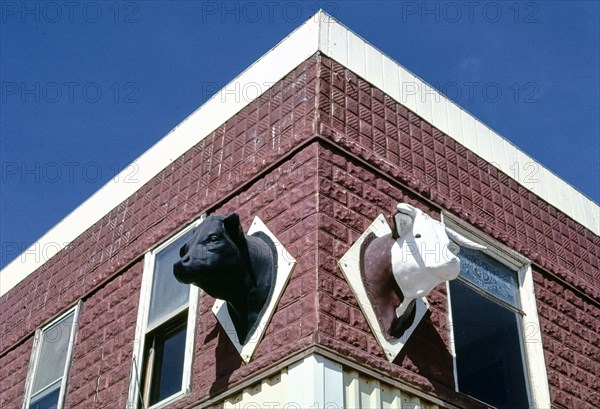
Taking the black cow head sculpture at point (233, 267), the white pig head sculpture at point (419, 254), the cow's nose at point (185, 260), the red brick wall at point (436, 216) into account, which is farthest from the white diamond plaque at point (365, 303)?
the cow's nose at point (185, 260)

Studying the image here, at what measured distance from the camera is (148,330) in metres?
10.3

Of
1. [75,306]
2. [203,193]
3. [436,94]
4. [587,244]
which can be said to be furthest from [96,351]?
[587,244]

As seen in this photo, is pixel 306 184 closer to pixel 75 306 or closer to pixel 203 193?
pixel 203 193

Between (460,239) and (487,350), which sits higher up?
(460,239)

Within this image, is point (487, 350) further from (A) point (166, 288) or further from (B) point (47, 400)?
(B) point (47, 400)

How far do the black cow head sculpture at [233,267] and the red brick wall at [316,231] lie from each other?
254mm

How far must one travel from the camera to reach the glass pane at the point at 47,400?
11344mm

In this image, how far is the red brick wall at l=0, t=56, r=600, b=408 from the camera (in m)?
8.59

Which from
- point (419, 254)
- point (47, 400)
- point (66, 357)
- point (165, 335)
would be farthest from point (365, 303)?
point (47, 400)

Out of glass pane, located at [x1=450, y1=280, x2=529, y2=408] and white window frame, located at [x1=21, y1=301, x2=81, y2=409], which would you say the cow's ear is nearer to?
glass pane, located at [x1=450, y1=280, x2=529, y2=408]

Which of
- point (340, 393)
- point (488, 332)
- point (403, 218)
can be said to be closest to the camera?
point (340, 393)

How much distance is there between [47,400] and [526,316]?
18.2 feet

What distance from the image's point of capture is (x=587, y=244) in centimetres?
1238

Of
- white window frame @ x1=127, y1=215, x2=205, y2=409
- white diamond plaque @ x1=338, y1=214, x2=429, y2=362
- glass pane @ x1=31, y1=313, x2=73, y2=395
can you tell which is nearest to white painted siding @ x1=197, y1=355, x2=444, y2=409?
white diamond plaque @ x1=338, y1=214, x2=429, y2=362
